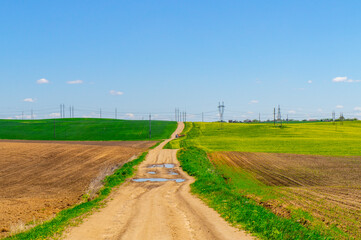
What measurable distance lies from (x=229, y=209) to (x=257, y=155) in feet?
127

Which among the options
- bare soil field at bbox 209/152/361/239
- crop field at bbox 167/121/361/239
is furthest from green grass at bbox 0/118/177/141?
bare soil field at bbox 209/152/361/239

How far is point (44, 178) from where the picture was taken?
37.3 meters

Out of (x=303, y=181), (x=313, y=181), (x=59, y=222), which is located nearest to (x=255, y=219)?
(x=59, y=222)

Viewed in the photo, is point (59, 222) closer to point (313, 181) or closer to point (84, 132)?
point (313, 181)

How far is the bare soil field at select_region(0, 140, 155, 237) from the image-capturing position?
22142 mm

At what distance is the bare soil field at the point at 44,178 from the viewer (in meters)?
22.1

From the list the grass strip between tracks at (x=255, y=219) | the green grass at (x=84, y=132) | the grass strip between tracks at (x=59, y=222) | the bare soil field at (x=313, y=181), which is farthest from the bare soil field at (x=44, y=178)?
the green grass at (x=84, y=132)

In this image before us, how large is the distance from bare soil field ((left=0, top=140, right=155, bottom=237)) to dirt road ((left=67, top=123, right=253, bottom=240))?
4349mm

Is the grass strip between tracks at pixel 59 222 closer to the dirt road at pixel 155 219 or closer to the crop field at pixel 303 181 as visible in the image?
the dirt road at pixel 155 219

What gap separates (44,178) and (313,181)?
28668mm

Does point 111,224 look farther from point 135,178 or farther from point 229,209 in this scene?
point 135,178

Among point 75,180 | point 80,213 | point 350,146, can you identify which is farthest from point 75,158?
point 350,146

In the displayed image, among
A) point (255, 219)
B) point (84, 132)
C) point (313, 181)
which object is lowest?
point (313, 181)

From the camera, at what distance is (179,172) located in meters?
36.8
